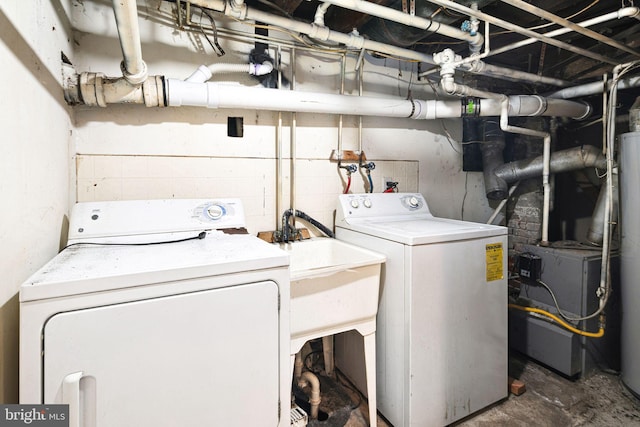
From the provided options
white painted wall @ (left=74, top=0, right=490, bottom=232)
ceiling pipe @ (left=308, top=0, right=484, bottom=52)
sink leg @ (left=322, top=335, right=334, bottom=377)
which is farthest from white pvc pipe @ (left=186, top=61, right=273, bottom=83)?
sink leg @ (left=322, top=335, right=334, bottom=377)

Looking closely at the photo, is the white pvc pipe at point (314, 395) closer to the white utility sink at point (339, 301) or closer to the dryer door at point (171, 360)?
the white utility sink at point (339, 301)

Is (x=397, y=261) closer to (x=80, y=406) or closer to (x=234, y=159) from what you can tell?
(x=234, y=159)

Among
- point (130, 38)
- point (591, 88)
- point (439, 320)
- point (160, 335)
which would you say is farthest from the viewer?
point (591, 88)

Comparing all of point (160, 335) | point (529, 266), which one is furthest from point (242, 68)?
point (529, 266)

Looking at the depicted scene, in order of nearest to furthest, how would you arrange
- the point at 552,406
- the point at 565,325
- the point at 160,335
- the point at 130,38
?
the point at 160,335 < the point at 130,38 < the point at 552,406 < the point at 565,325

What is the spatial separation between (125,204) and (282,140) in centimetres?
96

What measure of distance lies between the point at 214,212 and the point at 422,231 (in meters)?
1.08

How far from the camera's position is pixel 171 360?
966 mm

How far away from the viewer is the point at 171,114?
1.77 meters

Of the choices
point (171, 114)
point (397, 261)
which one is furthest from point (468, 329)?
point (171, 114)

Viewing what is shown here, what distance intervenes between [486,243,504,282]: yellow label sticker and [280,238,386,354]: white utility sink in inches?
24.2

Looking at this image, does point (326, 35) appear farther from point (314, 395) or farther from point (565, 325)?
point (565, 325)

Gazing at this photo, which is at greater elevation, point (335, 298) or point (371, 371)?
point (335, 298)

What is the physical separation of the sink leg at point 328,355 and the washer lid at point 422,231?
2.51 ft
